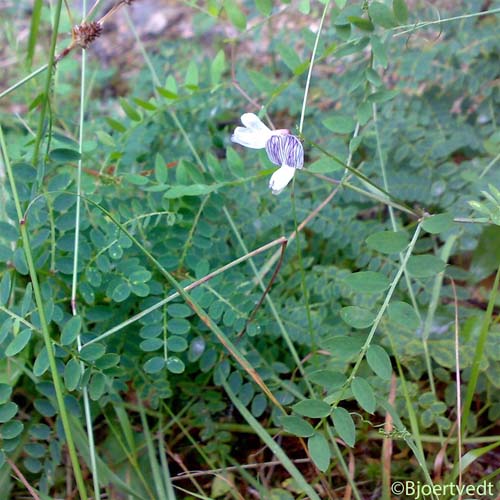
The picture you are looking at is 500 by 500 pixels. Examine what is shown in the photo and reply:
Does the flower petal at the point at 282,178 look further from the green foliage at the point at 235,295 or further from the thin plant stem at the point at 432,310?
the thin plant stem at the point at 432,310

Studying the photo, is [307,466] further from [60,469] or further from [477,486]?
[60,469]

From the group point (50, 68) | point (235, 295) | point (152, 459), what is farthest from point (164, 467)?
point (50, 68)

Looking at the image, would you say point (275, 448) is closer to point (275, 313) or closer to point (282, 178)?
point (275, 313)

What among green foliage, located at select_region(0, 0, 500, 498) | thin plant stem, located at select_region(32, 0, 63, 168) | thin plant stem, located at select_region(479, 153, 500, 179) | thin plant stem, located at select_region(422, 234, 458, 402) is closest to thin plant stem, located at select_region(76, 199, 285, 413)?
green foliage, located at select_region(0, 0, 500, 498)

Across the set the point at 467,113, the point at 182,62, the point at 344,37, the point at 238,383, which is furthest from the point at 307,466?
the point at 182,62

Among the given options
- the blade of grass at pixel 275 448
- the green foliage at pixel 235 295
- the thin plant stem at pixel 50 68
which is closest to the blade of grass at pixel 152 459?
the green foliage at pixel 235 295

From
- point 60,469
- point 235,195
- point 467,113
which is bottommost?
point 60,469

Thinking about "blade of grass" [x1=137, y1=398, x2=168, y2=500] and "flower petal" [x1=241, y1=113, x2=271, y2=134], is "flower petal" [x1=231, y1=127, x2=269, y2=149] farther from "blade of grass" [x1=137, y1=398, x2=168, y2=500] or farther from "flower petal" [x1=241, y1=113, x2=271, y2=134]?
"blade of grass" [x1=137, y1=398, x2=168, y2=500]
